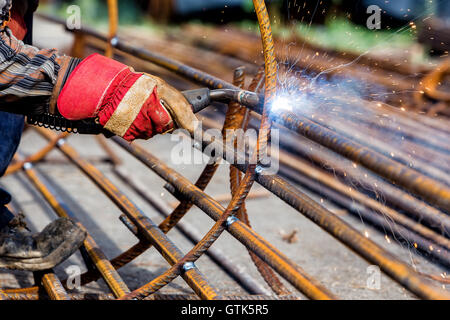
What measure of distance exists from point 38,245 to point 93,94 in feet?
2.89

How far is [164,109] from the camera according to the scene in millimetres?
1240

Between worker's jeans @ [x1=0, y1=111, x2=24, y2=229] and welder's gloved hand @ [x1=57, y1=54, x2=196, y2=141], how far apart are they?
2.51 ft

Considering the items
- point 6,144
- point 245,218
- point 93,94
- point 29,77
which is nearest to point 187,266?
point 245,218

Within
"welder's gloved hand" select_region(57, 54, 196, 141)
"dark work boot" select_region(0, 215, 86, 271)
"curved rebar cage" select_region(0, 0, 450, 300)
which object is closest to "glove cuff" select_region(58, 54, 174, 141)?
"welder's gloved hand" select_region(57, 54, 196, 141)

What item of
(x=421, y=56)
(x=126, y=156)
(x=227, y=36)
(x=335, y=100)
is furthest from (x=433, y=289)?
(x=227, y=36)

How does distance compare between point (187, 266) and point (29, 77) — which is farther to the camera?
point (187, 266)

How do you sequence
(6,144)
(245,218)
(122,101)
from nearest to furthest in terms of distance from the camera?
(122,101) < (245,218) < (6,144)

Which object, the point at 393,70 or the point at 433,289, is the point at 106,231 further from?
the point at 393,70

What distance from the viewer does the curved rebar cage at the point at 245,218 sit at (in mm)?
1009

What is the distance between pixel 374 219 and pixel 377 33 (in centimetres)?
697

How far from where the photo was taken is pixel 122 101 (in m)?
1.21

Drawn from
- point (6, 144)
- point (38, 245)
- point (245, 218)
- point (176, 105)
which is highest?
point (176, 105)

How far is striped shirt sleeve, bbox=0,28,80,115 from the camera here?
1223 mm

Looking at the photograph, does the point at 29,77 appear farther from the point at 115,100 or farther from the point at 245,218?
the point at 245,218
